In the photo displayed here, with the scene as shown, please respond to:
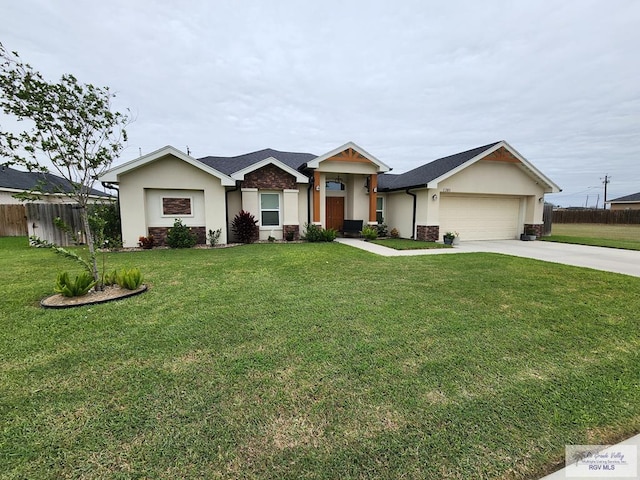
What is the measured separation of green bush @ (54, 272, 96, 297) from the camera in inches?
194

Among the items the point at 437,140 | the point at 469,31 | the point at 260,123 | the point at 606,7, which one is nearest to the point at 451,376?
the point at 469,31

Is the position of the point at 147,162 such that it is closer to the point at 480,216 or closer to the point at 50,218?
the point at 50,218

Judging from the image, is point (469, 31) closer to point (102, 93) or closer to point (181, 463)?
point (102, 93)

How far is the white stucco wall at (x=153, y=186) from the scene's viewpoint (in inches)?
445

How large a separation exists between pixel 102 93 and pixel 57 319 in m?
4.13

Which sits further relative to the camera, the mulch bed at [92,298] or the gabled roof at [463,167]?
the gabled roof at [463,167]

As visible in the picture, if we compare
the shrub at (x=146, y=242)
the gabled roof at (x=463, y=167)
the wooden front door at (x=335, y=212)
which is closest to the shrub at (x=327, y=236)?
the wooden front door at (x=335, y=212)

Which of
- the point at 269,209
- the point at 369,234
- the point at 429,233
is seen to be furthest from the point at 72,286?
the point at 429,233

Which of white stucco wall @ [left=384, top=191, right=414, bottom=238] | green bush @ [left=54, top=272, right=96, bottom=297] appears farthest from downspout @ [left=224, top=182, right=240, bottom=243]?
white stucco wall @ [left=384, top=191, right=414, bottom=238]

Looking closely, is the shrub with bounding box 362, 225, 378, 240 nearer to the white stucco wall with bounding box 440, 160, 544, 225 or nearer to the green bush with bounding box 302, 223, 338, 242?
the green bush with bounding box 302, 223, 338, 242

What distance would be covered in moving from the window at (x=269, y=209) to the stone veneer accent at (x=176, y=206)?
10.3ft

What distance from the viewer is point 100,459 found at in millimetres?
1921

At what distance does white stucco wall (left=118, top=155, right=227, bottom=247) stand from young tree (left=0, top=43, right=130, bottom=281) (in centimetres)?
621

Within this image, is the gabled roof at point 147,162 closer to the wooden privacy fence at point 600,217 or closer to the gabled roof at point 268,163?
the gabled roof at point 268,163
